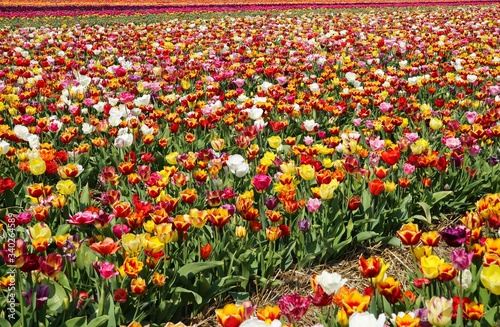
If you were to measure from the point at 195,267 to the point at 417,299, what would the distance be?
1.07 m

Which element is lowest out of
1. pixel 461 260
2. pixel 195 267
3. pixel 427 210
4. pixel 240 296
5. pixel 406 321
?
pixel 240 296

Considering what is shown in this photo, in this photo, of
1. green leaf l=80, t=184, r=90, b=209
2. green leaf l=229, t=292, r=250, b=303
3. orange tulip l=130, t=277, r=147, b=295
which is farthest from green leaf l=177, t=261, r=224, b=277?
green leaf l=80, t=184, r=90, b=209

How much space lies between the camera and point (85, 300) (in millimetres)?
2254

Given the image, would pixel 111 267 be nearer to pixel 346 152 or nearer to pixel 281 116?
pixel 346 152

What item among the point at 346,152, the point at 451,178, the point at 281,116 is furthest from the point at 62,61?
the point at 451,178

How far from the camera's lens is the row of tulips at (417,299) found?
1.60 metres

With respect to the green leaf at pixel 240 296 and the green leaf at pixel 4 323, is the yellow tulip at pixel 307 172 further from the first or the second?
the green leaf at pixel 4 323

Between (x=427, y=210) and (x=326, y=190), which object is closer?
(x=326, y=190)

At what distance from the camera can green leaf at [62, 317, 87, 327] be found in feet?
6.82

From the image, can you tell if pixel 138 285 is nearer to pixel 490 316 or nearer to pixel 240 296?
pixel 240 296

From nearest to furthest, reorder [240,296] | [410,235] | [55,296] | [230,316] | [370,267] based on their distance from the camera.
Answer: [230,316]
[370,267]
[410,235]
[55,296]
[240,296]

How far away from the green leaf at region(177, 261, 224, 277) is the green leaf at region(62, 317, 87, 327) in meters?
0.53

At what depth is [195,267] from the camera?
8.21ft

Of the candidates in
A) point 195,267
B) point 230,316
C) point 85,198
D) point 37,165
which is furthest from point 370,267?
point 37,165
